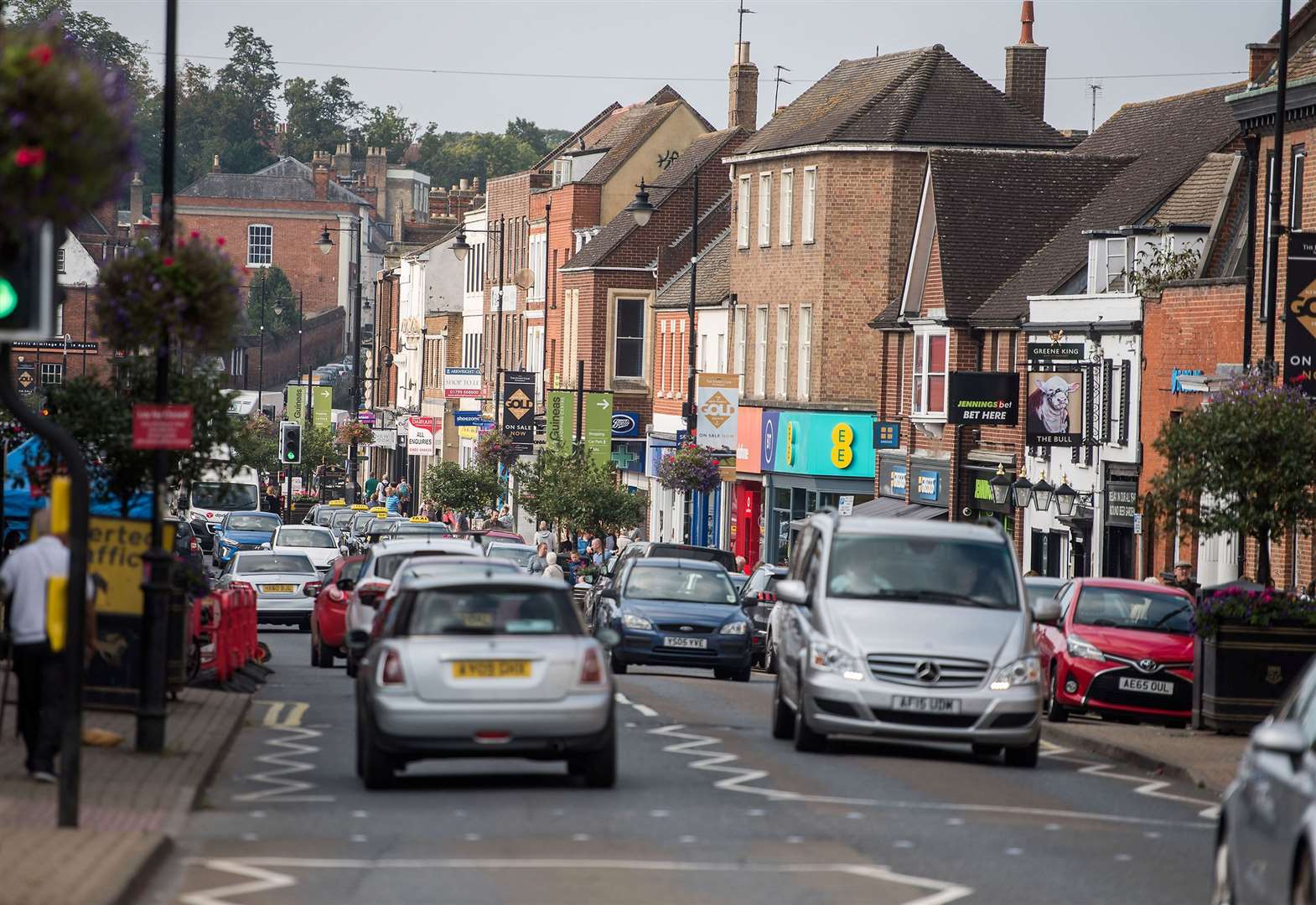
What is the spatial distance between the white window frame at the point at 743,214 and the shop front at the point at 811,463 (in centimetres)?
551

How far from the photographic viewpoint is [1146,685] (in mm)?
24594

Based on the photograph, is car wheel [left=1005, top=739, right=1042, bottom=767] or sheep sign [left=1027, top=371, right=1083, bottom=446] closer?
car wheel [left=1005, top=739, right=1042, bottom=767]

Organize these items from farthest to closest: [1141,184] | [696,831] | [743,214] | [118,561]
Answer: [743,214], [1141,184], [118,561], [696,831]

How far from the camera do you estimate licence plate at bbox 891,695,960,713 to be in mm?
17812

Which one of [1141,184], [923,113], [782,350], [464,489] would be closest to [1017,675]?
[1141,184]

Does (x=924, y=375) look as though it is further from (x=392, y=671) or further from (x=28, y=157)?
(x=28, y=157)

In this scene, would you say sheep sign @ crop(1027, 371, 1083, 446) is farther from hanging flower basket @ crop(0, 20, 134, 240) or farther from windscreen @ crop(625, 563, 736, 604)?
hanging flower basket @ crop(0, 20, 134, 240)

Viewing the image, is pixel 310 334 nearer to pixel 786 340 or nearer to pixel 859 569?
pixel 786 340

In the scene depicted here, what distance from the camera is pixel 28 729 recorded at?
49.1ft

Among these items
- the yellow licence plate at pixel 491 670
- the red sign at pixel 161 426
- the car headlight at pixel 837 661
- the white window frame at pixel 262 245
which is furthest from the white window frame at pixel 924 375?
the white window frame at pixel 262 245

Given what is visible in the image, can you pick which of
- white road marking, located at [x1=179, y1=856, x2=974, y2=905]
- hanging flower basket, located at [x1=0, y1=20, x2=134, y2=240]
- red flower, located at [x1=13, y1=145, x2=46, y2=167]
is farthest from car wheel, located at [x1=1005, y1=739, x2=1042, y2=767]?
red flower, located at [x1=13, y1=145, x2=46, y2=167]

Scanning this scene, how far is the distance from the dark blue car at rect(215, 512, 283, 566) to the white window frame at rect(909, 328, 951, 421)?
17015 millimetres

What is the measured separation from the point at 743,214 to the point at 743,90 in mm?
15918

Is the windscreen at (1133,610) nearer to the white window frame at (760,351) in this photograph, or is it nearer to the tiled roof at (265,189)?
the white window frame at (760,351)
